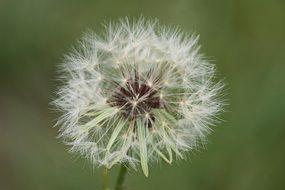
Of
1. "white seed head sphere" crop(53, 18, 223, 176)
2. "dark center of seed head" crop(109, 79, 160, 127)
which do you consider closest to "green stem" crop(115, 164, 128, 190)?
"white seed head sphere" crop(53, 18, 223, 176)

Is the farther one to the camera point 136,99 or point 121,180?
point 136,99

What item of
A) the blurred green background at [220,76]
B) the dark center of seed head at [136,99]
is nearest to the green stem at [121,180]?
the dark center of seed head at [136,99]

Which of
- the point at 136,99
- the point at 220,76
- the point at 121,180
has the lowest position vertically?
the point at 121,180

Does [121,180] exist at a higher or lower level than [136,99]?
lower

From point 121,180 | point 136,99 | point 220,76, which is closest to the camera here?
point 121,180

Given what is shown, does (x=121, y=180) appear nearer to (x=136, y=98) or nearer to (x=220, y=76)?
(x=136, y=98)

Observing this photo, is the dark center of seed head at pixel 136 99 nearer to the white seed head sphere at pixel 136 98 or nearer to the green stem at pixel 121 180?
the white seed head sphere at pixel 136 98

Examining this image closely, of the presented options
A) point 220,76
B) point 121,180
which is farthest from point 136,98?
point 220,76

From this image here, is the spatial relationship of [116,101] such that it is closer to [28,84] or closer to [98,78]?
[98,78]
